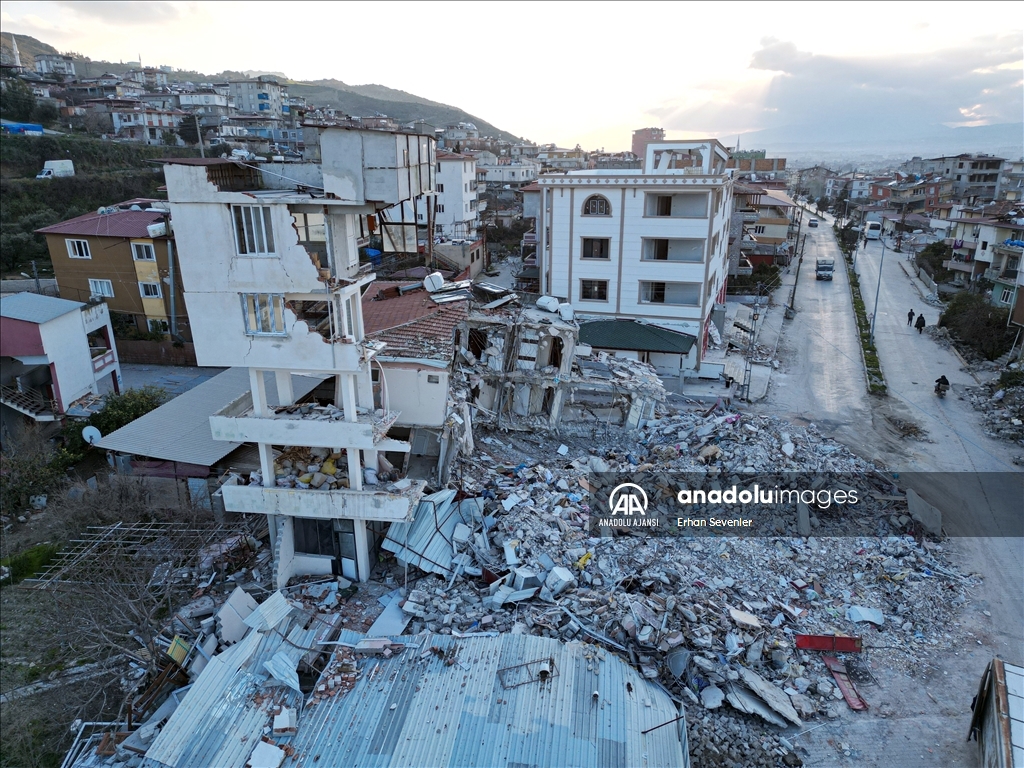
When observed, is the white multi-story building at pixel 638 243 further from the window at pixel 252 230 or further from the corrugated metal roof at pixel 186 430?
the window at pixel 252 230


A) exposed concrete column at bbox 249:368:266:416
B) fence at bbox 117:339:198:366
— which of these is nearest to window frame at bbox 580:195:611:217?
exposed concrete column at bbox 249:368:266:416

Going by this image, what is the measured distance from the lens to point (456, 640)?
11.3 m

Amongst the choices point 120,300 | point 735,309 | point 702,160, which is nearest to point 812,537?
point 702,160

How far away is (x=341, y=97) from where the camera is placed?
15825cm

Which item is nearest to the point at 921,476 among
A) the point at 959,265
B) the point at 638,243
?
the point at 638,243

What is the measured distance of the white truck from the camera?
4791 cm

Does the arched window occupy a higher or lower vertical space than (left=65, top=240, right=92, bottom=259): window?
higher

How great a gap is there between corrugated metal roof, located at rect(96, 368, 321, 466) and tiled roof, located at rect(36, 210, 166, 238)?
12796 mm

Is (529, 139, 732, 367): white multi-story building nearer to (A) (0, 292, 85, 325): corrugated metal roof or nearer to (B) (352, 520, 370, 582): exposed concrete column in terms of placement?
(B) (352, 520, 370, 582): exposed concrete column

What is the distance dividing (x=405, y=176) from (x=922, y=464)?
17944 millimetres

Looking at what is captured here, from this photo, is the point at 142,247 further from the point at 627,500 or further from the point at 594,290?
the point at 627,500

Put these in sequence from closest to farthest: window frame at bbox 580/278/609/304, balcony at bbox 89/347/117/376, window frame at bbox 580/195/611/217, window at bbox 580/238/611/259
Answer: balcony at bbox 89/347/117/376 → window frame at bbox 580/195/611/217 → window at bbox 580/238/611/259 → window frame at bbox 580/278/609/304

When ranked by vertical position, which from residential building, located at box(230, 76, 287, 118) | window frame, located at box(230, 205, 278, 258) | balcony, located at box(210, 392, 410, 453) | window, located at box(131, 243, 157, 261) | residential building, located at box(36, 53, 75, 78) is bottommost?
balcony, located at box(210, 392, 410, 453)

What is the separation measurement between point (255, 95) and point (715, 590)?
350 ft
